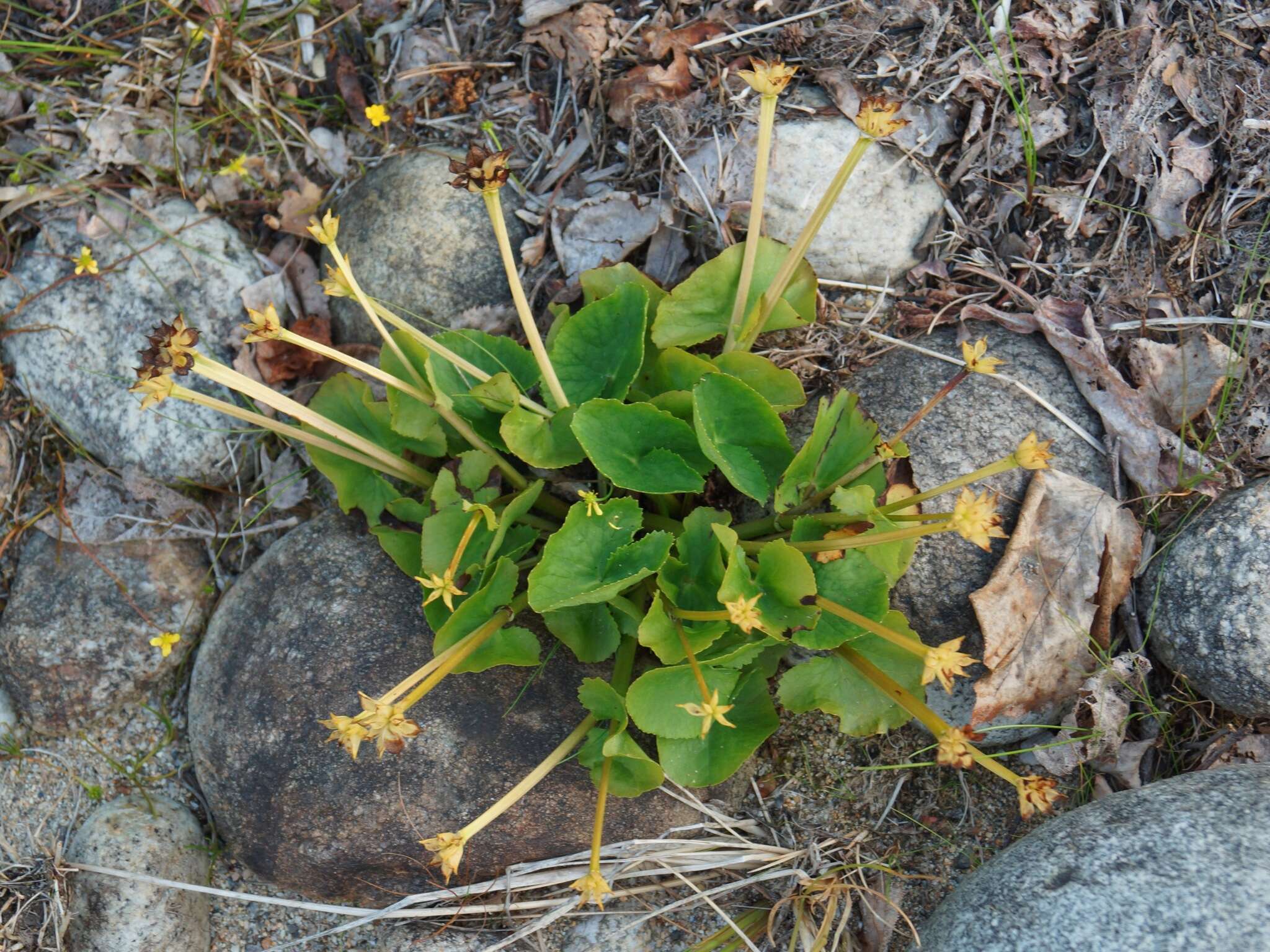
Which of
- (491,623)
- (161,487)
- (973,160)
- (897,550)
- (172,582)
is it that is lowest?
(172,582)

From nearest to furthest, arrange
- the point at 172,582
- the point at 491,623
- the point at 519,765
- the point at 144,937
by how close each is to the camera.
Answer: the point at 491,623 < the point at 519,765 < the point at 144,937 < the point at 172,582

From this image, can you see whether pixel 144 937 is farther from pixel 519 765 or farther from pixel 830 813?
pixel 830 813

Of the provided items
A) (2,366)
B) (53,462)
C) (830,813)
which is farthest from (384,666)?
(2,366)

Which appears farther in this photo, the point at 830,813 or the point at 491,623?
the point at 830,813

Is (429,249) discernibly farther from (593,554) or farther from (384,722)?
(384,722)

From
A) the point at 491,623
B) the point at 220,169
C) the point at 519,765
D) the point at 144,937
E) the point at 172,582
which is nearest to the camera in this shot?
the point at 491,623

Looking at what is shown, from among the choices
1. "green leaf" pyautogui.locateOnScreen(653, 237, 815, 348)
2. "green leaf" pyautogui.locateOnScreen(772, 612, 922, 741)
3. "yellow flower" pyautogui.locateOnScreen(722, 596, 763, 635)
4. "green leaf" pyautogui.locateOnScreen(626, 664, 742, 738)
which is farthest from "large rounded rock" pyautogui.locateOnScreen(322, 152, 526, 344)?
"yellow flower" pyautogui.locateOnScreen(722, 596, 763, 635)

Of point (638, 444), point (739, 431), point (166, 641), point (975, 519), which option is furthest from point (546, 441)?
point (166, 641)
